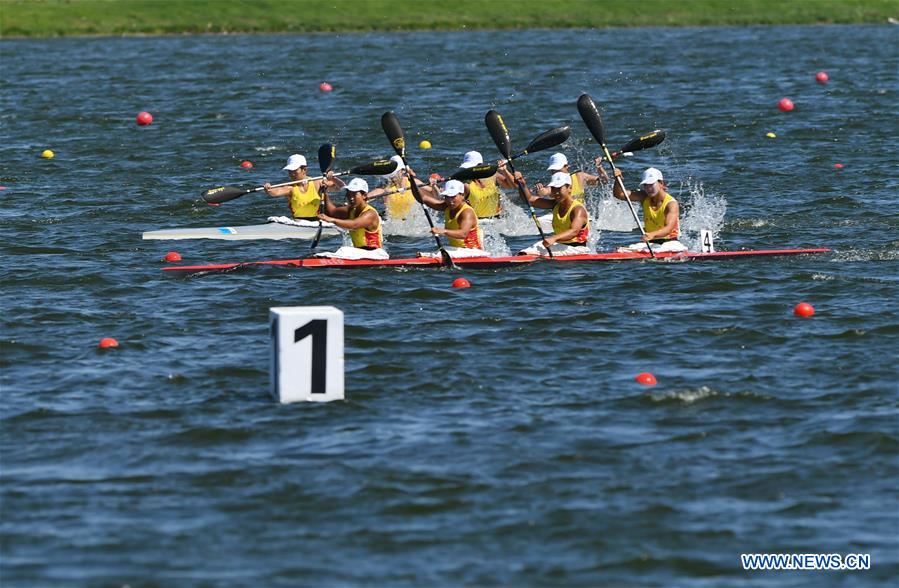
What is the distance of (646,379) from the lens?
15.5 metres

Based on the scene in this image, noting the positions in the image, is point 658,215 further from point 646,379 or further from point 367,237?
point 646,379

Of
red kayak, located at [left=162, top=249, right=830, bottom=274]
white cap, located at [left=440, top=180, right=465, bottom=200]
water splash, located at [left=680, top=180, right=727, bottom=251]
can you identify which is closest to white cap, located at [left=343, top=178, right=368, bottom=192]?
red kayak, located at [left=162, top=249, right=830, bottom=274]

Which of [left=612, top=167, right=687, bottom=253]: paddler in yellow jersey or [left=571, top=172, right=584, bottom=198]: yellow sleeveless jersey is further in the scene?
[left=571, top=172, right=584, bottom=198]: yellow sleeveless jersey

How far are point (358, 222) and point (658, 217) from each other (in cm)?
418

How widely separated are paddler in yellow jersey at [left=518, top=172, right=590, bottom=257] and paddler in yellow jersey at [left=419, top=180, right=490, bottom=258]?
717mm

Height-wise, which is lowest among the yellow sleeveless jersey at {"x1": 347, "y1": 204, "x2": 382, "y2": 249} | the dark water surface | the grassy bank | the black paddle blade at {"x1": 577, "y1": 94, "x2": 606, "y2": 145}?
the dark water surface

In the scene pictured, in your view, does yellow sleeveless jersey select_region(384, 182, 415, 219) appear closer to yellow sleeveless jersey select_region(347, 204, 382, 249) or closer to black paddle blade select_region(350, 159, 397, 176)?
black paddle blade select_region(350, 159, 397, 176)

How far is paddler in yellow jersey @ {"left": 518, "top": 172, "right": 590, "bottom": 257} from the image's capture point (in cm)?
2189

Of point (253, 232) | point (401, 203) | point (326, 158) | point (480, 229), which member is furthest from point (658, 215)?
point (253, 232)

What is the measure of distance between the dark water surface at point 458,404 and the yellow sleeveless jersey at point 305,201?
99 centimetres

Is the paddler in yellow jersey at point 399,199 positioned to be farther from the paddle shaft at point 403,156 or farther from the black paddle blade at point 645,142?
the black paddle blade at point 645,142

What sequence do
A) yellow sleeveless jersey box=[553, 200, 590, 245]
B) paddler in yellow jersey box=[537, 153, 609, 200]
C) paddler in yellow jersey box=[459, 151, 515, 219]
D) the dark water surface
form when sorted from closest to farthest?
the dark water surface
yellow sleeveless jersey box=[553, 200, 590, 245]
paddler in yellow jersey box=[537, 153, 609, 200]
paddler in yellow jersey box=[459, 151, 515, 219]

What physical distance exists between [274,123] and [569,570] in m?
30.1

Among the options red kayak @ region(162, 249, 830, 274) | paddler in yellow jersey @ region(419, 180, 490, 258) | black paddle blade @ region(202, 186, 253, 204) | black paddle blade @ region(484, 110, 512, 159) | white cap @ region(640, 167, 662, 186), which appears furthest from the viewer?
black paddle blade @ region(484, 110, 512, 159)
